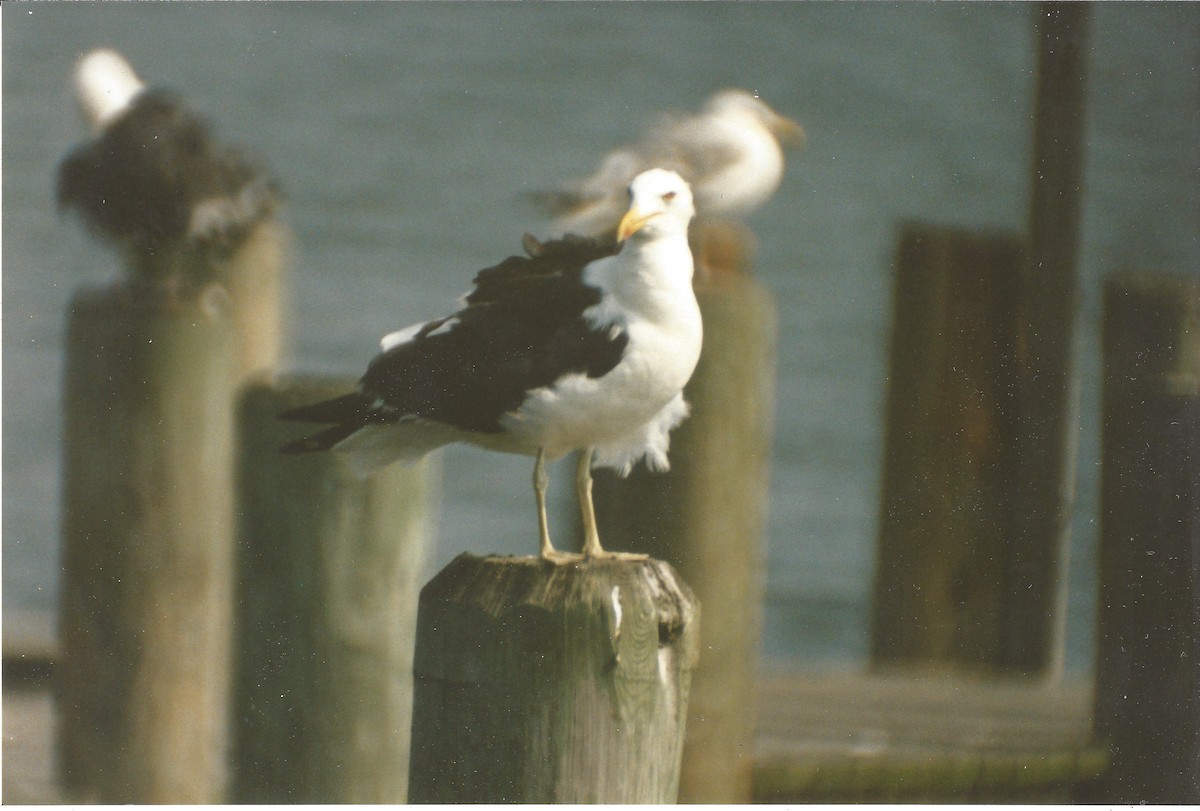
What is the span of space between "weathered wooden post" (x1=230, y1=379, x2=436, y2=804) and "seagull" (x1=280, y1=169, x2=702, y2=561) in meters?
0.11

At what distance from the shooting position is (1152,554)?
3.37 m

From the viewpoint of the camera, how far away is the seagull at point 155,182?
350cm

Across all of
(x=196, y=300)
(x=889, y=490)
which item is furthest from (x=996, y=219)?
(x=196, y=300)

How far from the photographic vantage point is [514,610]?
85.2 inches

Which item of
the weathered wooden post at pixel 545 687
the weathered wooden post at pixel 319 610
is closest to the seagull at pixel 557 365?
the weathered wooden post at pixel 319 610

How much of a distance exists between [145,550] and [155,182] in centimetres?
100

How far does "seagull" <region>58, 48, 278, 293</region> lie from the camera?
3.50 metres

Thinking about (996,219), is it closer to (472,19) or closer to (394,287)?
(472,19)

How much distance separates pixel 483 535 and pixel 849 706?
13.9ft

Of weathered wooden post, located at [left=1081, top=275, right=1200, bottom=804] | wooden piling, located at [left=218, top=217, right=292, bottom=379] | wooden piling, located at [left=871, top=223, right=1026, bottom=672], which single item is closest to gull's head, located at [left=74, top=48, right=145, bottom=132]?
wooden piling, located at [left=218, top=217, right=292, bottom=379]

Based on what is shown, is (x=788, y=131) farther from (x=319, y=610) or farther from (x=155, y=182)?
(x=319, y=610)

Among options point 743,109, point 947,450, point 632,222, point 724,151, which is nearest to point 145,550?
point 632,222

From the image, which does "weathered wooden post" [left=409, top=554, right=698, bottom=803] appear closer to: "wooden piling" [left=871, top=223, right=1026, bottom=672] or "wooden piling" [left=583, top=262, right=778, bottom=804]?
"wooden piling" [left=583, top=262, right=778, bottom=804]

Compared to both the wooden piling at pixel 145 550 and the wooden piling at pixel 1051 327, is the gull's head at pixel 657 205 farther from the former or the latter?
the wooden piling at pixel 1051 327
